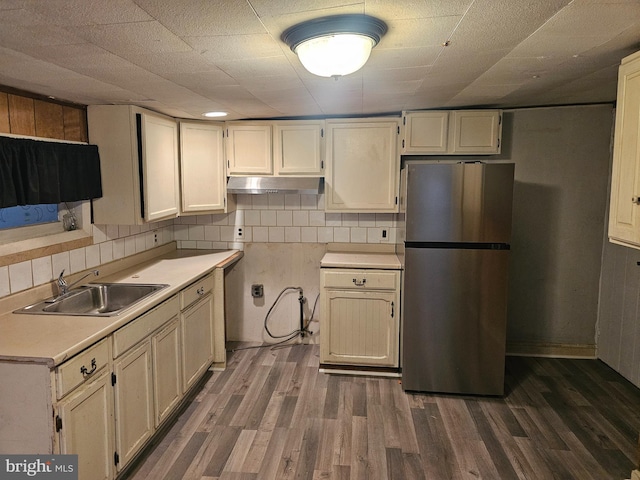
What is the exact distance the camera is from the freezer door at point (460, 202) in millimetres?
2855

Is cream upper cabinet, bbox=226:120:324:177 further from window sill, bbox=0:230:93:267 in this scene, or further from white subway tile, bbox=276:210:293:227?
window sill, bbox=0:230:93:267

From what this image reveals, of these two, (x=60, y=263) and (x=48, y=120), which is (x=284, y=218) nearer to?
(x=60, y=263)

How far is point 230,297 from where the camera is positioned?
4070 mm

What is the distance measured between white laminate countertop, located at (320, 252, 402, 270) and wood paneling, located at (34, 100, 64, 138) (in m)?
1.98

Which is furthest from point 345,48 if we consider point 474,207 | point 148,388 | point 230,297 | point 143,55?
point 230,297

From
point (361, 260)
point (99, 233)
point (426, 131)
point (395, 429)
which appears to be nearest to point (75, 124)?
point (99, 233)

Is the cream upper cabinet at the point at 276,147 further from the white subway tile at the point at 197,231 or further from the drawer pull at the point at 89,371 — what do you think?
the drawer pull at the point at 89,371

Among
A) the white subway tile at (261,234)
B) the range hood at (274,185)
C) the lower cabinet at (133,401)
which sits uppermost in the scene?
the range hood at (274,185)

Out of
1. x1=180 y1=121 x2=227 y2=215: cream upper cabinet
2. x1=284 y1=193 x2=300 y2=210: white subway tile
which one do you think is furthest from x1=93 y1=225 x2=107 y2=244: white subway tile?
x1=284 y1=193 x2=300 y2=210: white subway tile

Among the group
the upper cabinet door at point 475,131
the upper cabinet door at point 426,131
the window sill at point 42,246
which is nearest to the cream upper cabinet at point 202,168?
the window sill at point 42,246

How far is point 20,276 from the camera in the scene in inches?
88.9

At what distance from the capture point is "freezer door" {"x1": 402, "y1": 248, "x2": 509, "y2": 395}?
9.70 ft

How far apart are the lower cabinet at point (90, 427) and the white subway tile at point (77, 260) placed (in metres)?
1.00

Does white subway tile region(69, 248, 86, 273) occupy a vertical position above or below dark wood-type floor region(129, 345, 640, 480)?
above
